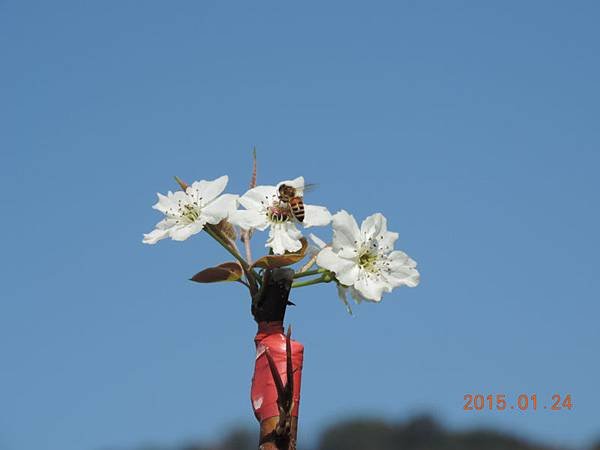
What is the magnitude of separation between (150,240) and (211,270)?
0.66ft

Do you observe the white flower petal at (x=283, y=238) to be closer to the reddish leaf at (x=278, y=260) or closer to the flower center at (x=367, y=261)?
the reddish leaf at (x=278, y=260)

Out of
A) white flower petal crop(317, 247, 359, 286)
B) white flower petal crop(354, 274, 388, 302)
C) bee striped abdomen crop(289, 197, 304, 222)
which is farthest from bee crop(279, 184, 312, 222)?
white flower petal crop(354, 274, 388, 302)

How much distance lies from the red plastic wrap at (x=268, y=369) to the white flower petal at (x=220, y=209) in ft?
0.97

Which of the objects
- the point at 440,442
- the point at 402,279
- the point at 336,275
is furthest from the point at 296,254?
the point at 440,442

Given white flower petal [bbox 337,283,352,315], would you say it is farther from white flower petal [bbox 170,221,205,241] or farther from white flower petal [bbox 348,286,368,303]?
white flower petal [bbox 170,221,205,241]

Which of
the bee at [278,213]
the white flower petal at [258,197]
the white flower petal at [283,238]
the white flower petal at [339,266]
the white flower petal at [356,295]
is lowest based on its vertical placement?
the white flower petal at [356,295]

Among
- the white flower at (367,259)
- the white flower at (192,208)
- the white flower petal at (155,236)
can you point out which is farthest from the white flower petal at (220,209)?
the white flower at (367,259)

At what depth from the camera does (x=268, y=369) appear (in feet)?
8.15

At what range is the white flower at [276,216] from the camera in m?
2.46

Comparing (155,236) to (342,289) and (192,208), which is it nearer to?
(192,208)

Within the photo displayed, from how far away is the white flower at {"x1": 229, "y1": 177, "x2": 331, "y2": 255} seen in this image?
8.09ft

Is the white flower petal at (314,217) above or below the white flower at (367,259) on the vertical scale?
above

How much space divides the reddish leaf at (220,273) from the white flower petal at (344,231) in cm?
26

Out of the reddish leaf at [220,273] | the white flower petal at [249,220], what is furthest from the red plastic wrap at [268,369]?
the white flower petal at [249,220]
